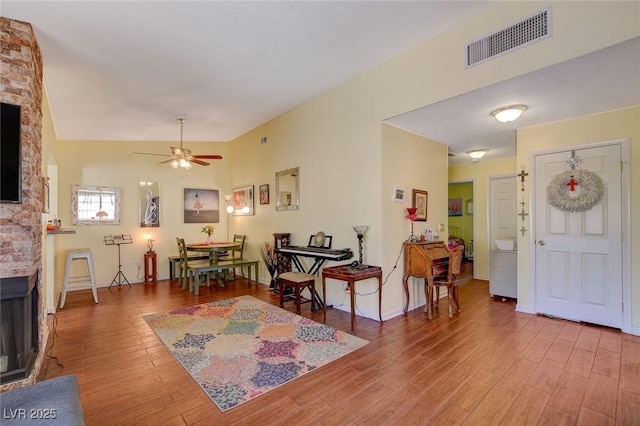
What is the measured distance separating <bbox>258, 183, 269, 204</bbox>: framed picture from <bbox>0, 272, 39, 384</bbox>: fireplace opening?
3808mm

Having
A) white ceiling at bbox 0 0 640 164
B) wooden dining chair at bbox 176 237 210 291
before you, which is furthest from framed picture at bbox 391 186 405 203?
wooden dining chair at bbox 176 237 210 291

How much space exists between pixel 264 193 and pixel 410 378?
4.36 metres

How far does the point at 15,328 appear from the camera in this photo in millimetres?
2334

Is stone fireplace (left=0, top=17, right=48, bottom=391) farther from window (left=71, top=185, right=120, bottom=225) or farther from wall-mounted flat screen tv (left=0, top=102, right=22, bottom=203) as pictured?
window (left=71, top=185, right=120, bottom=225)

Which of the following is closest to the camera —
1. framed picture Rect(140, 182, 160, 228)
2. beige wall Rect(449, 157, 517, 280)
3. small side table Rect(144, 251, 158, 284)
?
→ beige wall Rect(449, 157, 517, 280)

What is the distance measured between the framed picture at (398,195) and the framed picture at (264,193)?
2749 millimetres

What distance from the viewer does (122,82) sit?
3.68 meters

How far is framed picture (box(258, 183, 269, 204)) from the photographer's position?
5.91 meters

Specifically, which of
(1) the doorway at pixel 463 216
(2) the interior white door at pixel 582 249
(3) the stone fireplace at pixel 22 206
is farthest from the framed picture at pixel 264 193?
(1) the doorway at pixel 463 216

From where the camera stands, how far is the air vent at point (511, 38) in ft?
8.23

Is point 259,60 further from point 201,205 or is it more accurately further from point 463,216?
point 463,216

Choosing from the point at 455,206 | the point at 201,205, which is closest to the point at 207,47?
the point at 201,205

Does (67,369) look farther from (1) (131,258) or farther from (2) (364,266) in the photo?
(1) (131,258)

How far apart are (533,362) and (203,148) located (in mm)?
6965
